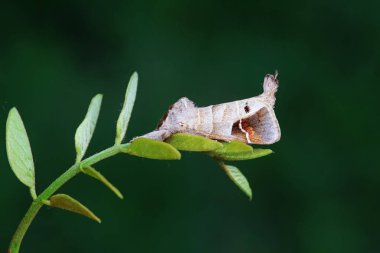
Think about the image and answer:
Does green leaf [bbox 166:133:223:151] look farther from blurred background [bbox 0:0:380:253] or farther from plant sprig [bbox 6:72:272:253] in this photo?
blurred background [bbox 0:0:380:253]

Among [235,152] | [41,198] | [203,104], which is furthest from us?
[203,104]

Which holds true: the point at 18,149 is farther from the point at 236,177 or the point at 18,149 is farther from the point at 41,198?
the point at 236,177

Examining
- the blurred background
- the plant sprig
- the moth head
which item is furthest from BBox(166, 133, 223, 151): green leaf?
the blurred background

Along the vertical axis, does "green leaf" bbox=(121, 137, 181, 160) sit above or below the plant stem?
above

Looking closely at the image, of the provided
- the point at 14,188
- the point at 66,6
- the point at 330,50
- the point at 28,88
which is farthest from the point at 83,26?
the point at 330,50

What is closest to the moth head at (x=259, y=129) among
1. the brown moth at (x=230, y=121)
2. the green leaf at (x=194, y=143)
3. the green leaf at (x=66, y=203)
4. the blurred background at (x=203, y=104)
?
the brown moth at (x=230, y=121)

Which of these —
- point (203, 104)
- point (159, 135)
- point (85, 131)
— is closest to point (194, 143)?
point (159, 135)

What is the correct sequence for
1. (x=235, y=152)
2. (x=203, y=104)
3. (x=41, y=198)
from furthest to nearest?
(x=203, y=104), (x=235, y=152), (x=41, y=198)

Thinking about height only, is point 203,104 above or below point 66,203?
above
